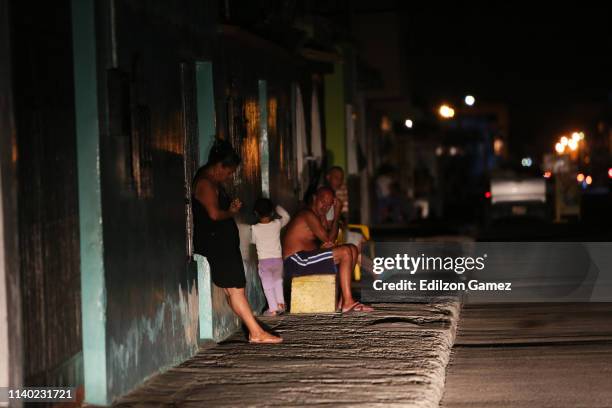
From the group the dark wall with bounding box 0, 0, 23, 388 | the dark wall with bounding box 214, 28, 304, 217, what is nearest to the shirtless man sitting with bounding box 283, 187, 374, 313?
the dark wall with bounding box 214, 28, 304, 217

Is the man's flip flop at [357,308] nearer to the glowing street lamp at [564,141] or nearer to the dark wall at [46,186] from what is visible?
the dark wall at [46,186]

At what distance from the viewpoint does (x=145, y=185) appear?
333 inches

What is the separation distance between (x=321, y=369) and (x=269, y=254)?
3789 millimetres

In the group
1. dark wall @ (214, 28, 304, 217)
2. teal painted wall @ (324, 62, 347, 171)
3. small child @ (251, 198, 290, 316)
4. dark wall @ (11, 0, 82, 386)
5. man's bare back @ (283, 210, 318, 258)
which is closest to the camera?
dark wall @ (11, 0, 82, 386)

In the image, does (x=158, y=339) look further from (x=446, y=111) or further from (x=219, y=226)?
(x=446, y=111)

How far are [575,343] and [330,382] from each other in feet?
10.9

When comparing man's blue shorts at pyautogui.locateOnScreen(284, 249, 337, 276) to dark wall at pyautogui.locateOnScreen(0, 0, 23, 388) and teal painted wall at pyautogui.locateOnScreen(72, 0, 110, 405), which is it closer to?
teal painted wall at pyautogui.locateOnScreen(72, 0, 110, 405)

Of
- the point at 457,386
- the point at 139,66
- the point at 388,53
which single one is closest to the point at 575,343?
the point at 457,386

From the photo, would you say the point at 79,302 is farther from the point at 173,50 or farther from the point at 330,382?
the point at 173,50

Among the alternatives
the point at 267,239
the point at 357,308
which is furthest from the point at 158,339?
the point at 357,308

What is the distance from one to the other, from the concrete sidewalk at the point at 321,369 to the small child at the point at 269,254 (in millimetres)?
773

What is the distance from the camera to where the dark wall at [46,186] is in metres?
6.44

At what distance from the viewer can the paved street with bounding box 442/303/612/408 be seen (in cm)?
798

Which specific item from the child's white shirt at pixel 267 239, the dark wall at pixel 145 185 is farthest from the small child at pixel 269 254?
the dark wall at pixel 145 185
